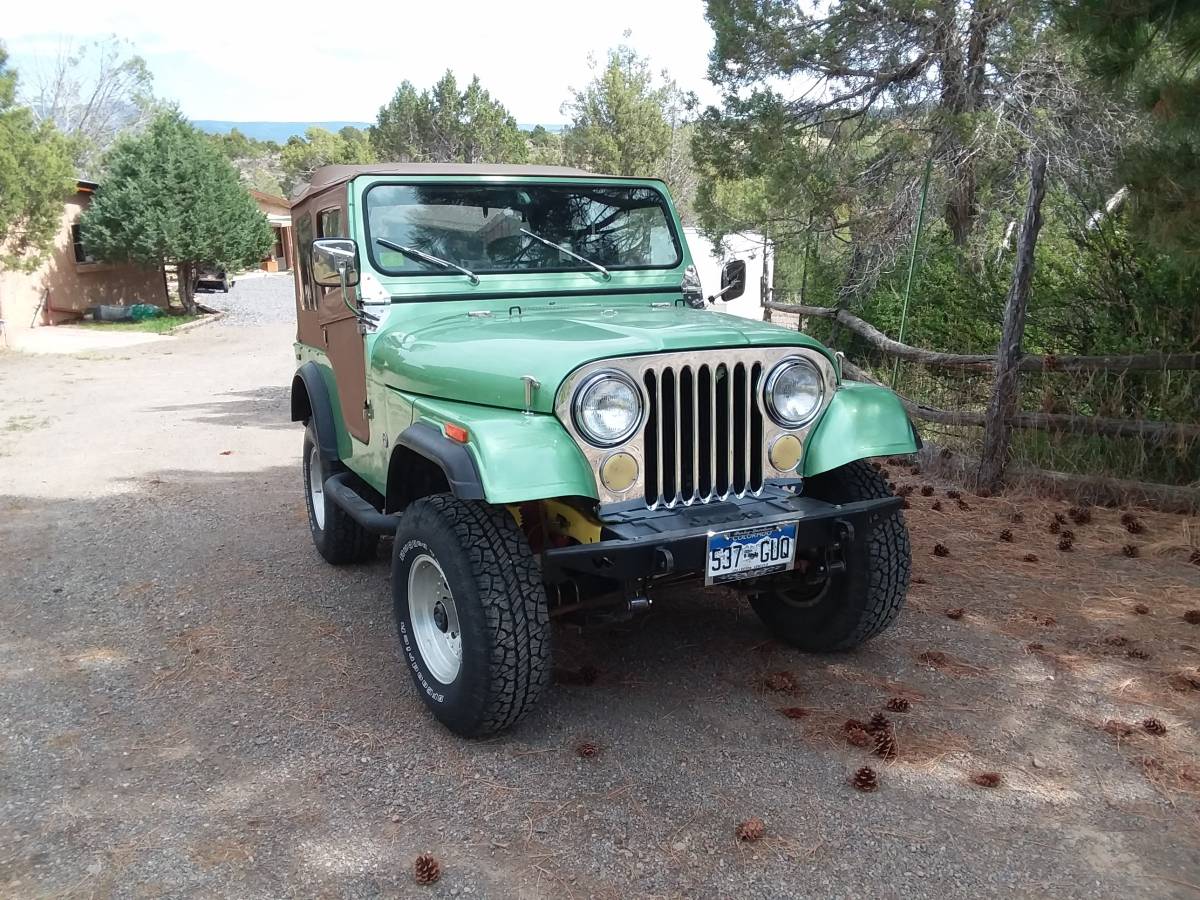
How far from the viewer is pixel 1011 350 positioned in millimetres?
6125

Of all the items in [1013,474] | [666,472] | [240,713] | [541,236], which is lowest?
[240,713]

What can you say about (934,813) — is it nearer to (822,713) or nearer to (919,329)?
(822,713)

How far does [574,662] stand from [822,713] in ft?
3.46

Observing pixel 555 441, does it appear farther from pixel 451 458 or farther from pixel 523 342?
pixel 523 342

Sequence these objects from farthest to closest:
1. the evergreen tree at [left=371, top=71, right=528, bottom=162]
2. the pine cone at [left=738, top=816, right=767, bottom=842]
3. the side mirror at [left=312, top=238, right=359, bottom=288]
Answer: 1. the evergreen tree at [left=371, top=71, right=528, bottom=162]
2. the side mirror at [left=312, top=238, right=359, bottom=288]
3. the pine cone at [left=738, top=816, right=767, bottom=842]

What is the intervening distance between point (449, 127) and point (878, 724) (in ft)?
117

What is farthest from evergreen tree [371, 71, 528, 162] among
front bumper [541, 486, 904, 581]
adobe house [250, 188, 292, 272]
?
front bumper [541, 486, 904, 581]

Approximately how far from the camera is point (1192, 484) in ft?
18.5

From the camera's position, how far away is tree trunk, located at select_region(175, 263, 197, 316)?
23422 mm

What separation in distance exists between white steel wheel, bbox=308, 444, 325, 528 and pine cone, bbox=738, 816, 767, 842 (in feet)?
10.9

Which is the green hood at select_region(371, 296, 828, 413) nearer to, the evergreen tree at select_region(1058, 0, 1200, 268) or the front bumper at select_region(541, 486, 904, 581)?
the front bumper at select_region(541, 486, 904, 581)

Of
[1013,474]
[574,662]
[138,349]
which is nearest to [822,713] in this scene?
[574,662]

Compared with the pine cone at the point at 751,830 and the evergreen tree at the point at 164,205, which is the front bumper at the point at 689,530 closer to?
the pine cone at the point at 751,830

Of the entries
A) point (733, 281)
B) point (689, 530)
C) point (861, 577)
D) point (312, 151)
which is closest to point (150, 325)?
point (733, 281)
